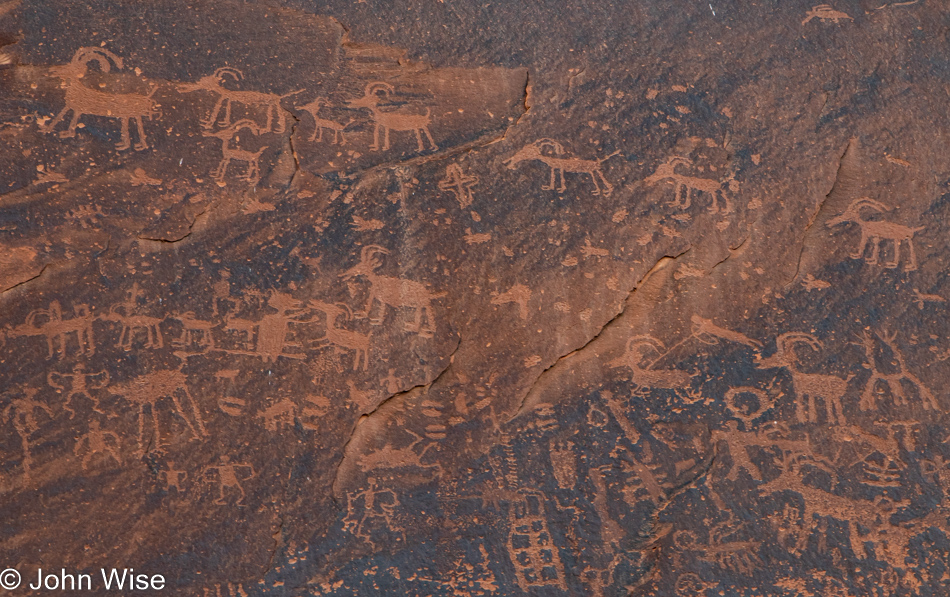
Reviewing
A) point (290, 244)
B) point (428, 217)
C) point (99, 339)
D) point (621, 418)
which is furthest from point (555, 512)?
point (99, 339)

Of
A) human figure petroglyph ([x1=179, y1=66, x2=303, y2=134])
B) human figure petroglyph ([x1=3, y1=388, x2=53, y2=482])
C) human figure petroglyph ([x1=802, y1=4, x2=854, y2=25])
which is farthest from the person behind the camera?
human figure petroglyph ([x1=802, y1=4, x2=854, y2=25])

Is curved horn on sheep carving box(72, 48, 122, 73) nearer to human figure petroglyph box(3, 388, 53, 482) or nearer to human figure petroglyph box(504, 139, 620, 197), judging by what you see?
human figure petroglyph box(3, 388, 53, 482)

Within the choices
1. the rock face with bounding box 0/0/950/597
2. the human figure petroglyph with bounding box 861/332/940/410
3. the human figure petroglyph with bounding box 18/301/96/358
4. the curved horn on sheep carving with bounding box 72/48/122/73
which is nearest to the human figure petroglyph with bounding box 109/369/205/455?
the rock face with bounding box 0/0/950/597

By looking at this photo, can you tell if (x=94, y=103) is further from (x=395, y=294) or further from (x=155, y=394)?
(x=395, y=294)

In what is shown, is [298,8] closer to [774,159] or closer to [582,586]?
[774,159]

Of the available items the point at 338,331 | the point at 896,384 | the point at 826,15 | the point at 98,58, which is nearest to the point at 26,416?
the point at 338,331

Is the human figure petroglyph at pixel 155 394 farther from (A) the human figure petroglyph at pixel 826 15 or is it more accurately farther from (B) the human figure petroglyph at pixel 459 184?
(A) the human figure petroglyph at pixel 826 15

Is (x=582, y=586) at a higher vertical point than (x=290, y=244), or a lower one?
lower
